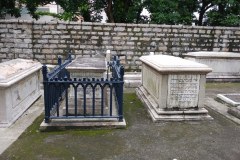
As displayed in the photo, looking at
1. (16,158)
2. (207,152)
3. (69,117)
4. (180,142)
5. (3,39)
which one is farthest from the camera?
(3,39)

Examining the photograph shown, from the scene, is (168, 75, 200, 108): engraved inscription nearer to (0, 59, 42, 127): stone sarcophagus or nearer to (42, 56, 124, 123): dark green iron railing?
(42, 56, 124, 123): dark green iron railing

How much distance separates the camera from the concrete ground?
13.6 ft

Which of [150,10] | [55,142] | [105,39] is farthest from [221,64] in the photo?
[55,142]

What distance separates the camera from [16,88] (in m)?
5.68

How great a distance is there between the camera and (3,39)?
1158 cm

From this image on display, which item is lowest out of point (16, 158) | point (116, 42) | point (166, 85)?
point (16, 158)

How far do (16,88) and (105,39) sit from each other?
21.9ft

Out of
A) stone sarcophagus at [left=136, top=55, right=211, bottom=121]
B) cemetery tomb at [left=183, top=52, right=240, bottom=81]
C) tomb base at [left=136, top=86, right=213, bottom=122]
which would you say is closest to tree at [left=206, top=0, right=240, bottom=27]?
cemetery tomb at [left=183, top=52, right=240, bottom=81]

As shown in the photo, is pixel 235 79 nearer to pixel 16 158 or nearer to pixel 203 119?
pixel 203 119

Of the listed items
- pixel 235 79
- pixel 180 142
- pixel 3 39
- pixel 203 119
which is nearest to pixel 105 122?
pixel 180 142

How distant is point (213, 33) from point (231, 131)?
25.7 ft

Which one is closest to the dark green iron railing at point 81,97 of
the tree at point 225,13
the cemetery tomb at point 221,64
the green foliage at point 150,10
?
the cemetery tomb at point 221,64

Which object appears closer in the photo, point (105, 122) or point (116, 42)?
point (105, 122)

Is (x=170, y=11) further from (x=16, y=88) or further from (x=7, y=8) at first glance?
(x=16, y=88)
